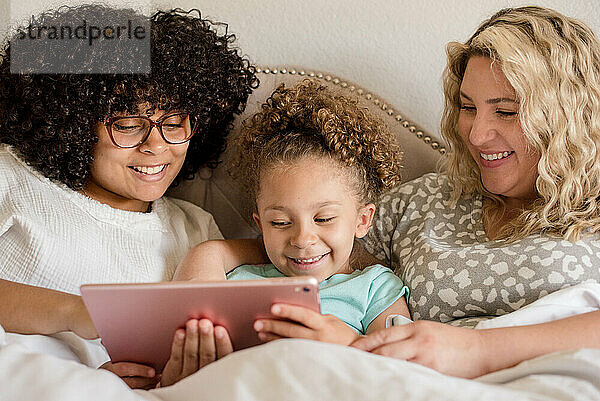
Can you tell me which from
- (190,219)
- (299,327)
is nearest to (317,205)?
(299,327)

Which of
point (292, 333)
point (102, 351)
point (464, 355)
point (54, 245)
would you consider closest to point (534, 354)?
point (464, 355)

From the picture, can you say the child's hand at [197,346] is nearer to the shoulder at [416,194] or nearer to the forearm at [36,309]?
the forearm at [36,309]

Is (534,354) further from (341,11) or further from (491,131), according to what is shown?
(341,11)

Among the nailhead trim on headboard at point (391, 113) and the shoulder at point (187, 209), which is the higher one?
the nailhead trim on headboard at point (391, 113)

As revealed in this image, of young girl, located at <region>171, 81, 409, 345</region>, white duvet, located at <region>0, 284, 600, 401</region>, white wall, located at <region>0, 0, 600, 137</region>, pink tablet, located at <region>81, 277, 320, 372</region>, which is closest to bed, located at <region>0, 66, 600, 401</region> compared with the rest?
white duvet, located at <region>0, 284, 600, 401</region>

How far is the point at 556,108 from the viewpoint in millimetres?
1448

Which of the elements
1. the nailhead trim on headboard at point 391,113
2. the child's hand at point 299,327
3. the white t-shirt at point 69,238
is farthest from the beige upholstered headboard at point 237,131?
the child's hand at point 299,327

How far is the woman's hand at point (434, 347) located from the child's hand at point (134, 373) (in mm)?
393

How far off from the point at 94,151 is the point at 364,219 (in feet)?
2.10

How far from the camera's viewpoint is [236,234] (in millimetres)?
1884

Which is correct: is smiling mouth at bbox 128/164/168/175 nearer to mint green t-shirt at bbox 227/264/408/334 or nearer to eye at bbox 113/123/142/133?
eye at bbox 113/123/142/133

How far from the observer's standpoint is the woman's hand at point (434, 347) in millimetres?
1100

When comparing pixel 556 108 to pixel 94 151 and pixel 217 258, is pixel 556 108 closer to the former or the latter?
pixel 217 258

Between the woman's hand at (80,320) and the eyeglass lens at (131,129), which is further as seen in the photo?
the eyeglass lens at (131,129)
